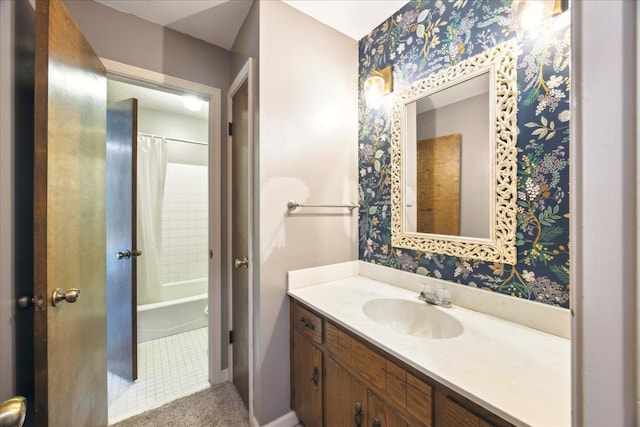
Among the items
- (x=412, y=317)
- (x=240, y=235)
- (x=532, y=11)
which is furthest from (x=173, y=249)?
(x=532, y=11)

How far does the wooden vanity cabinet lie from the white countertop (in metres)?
0.05

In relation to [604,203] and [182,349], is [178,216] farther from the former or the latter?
[604,203]

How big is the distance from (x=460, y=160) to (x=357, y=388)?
3.66 ft

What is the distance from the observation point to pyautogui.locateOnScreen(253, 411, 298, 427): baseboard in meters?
1.43

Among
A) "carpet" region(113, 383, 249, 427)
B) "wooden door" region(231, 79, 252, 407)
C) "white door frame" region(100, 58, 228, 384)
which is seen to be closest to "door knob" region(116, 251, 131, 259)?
"white door frame" region(100, 58, 228, 384)

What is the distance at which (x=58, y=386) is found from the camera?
0.99 m

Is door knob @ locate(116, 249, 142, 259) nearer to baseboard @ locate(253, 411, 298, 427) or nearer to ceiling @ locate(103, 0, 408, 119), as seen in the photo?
baseboard @ locate(253, 411, 298, 427)

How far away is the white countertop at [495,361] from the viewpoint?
62 centimetres

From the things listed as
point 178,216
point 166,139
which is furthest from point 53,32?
point 178,216

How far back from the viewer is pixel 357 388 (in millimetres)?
1041

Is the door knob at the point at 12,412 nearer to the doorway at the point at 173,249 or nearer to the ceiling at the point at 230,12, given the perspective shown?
the doorway at the point at 173,249

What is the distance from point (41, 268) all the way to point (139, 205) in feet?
7.09

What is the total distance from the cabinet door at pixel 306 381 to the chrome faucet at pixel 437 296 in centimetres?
57

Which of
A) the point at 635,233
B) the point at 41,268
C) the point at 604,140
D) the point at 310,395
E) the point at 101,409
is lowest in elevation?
the point at 101,409
